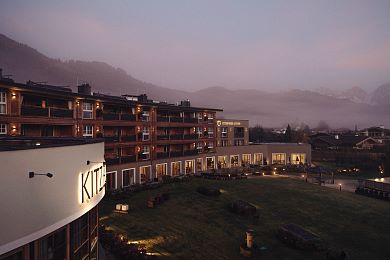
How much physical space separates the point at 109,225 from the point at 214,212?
11928 mm

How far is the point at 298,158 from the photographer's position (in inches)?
3068

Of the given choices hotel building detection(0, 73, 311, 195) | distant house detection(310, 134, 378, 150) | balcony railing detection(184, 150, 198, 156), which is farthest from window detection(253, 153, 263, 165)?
distant house detection(310, 134, 378, 150)

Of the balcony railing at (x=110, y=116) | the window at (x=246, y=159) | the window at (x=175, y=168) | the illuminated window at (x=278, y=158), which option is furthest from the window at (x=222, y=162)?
the balcony railing at (x=110, y=116)

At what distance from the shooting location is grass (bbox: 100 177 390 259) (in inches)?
982

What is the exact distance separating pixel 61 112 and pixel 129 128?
42.7 feet

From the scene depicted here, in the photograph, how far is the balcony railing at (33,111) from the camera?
1243 inches

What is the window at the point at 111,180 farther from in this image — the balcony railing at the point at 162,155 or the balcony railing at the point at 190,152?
the balcony railing at the point at 190,152

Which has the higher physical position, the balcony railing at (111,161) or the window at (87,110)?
the window at (87,110)

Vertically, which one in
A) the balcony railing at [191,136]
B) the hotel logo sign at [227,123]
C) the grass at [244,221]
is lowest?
the grass at [244,221]

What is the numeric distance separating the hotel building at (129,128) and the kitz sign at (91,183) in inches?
689

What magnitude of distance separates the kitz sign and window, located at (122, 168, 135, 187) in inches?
1118

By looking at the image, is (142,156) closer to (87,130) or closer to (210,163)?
(87,130)

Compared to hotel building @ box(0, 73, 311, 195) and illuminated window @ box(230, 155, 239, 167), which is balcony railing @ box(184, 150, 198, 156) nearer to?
hotel building @ box(0, 73, 311, 195)

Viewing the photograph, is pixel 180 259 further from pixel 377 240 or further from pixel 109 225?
pixel 377 240
